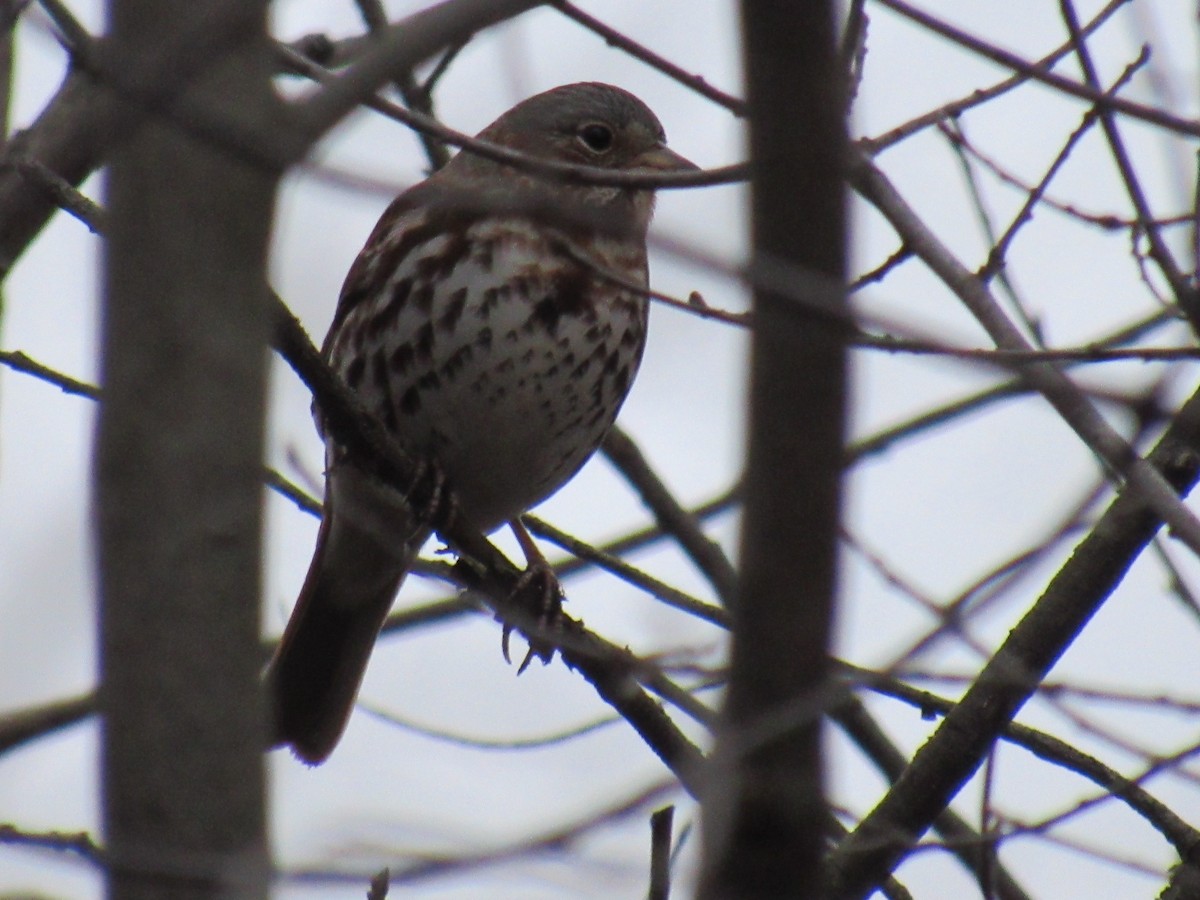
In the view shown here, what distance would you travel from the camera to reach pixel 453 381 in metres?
5.94

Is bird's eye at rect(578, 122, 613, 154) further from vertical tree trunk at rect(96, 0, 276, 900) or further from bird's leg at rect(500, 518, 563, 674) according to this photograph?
vertical tree trunk at rect(96, 0, 276, 900)

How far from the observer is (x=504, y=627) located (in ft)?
19.1

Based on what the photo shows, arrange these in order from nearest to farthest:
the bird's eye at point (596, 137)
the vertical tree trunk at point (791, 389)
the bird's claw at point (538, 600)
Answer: the vertical tree trunk at point (791, 389) → the bird's claw at point (538, 600) → the bird's eye at point (596, 137)

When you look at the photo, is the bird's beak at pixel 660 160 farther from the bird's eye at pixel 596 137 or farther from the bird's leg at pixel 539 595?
the bird's leg at pixel 539 595

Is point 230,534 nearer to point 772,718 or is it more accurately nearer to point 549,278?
point 772,718

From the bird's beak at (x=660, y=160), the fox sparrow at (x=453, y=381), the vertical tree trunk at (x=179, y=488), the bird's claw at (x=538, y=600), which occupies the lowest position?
the vertical tree trunk at (x=179, y=488)

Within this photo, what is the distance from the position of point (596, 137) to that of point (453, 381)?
5.05 ft

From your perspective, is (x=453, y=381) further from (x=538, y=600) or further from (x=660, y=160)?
(x=660, y=160)

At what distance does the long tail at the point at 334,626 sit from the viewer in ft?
21.3

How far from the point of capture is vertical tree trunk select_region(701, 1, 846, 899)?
205 cm

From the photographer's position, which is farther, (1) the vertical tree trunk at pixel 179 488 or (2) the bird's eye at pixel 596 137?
(2) the bird's eye at pixel 596 137

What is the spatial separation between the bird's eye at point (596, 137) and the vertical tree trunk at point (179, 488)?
4806mm

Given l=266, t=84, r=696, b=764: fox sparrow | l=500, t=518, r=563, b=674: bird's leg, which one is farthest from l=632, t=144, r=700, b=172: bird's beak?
l=500, t=518, r=563, b=674: bird's leg

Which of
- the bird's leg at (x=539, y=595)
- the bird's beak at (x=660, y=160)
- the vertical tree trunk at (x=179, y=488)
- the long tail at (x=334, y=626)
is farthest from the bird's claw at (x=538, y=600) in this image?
the vertical tree trunk at (x=179, y=488)
